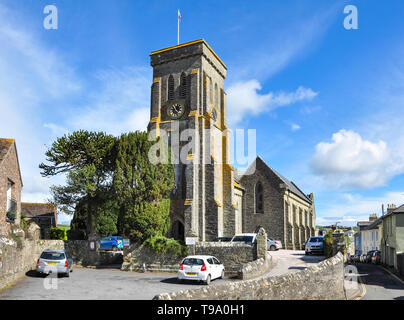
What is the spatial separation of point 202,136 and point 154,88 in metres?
8.90

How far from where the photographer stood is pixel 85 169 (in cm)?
3133

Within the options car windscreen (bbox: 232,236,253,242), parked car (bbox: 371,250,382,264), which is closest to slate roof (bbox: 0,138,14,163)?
car windscreen (bbox: 232,236,253,242)

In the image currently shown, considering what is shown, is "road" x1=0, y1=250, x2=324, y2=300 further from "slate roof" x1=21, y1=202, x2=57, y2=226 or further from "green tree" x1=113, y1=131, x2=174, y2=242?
"slate roof" x1=21, y1=202, x2=57, y2=226

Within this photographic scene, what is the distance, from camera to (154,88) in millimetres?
40625

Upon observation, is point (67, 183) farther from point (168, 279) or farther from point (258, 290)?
point (258, 290)

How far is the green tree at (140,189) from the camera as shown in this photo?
26.7 meters

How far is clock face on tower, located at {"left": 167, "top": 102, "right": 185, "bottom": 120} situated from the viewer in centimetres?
3875

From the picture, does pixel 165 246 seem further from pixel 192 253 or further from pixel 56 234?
pixel 56 234

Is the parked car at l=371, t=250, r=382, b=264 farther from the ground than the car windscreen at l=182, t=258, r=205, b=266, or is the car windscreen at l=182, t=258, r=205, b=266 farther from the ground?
the car windscreen at l=182, t=258, r=205, b=266

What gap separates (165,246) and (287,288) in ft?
48.0

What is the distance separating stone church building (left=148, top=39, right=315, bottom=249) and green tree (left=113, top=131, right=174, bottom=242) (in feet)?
22.3

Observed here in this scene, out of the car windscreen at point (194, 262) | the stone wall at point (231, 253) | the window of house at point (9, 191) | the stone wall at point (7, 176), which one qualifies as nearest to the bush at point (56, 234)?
the stone wall at point (7, 176)
